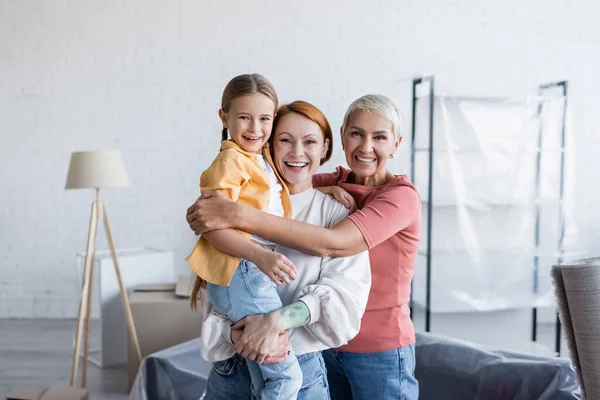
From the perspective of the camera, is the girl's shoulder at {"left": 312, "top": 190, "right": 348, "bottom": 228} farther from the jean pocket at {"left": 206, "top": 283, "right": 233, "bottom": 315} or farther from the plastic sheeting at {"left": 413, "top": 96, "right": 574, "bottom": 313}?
the plastic sheeting at {"left": 413, "top": 96, "right": 574, "bottom": 313}

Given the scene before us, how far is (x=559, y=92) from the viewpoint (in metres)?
4.40

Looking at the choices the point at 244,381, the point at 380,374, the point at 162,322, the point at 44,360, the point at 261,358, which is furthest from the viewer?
the point at 44,360

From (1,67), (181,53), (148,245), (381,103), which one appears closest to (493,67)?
(181,53)

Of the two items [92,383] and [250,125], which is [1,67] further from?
[250,125]

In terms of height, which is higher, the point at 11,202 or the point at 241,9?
the point at 241,9

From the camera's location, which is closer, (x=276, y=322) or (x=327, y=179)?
(x=276, y=322)

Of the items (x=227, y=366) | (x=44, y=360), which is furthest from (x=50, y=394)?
(x=227, y=366)

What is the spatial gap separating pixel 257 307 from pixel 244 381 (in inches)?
7.6

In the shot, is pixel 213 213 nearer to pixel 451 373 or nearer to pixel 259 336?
pixel 259 336

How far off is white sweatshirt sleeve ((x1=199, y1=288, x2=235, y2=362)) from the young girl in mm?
25

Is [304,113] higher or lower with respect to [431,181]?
higher

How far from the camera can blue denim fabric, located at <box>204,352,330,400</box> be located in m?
1.29

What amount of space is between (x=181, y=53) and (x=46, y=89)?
1.04m

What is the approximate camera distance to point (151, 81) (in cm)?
430
